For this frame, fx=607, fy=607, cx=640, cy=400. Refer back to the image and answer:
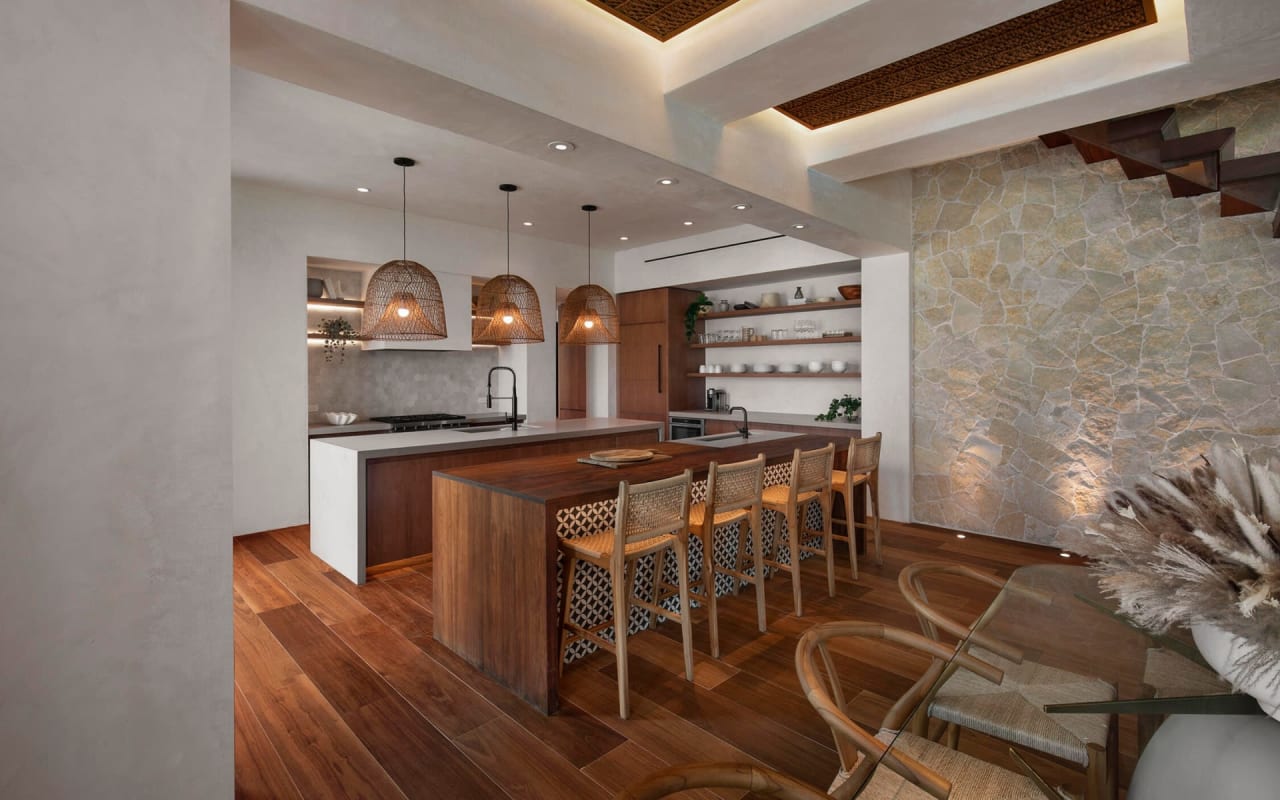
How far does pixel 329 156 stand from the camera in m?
4.28

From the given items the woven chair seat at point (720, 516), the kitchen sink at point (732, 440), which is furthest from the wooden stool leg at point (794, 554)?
the kitchen sink at point (732, 440)

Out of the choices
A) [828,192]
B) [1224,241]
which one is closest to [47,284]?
[828,192]

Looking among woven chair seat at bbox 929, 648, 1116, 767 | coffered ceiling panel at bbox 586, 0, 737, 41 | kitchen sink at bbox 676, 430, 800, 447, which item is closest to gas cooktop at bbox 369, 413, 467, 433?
kitchen sink at bbox 676, 430, 800, 447

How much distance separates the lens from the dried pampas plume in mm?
885

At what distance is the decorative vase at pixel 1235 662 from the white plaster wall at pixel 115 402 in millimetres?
2166

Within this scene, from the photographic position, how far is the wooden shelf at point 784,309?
19.5 ft

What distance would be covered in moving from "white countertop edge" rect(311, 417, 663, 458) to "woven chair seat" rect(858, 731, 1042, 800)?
3.48m

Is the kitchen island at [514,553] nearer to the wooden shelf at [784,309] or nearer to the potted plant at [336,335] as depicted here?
the wooden shelf at [784,309]

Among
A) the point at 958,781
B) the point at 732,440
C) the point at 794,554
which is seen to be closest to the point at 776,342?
the point at 732,440

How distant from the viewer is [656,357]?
723cm

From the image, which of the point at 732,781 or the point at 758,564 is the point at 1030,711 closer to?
the point at 732,781

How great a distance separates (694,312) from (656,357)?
0.70m

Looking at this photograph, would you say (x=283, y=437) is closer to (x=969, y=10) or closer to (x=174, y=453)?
(x=174, y=453)

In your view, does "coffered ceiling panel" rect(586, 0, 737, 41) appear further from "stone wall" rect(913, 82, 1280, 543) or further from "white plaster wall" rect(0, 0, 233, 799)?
"stone wall" rect(913, 82, 1280, 543)
